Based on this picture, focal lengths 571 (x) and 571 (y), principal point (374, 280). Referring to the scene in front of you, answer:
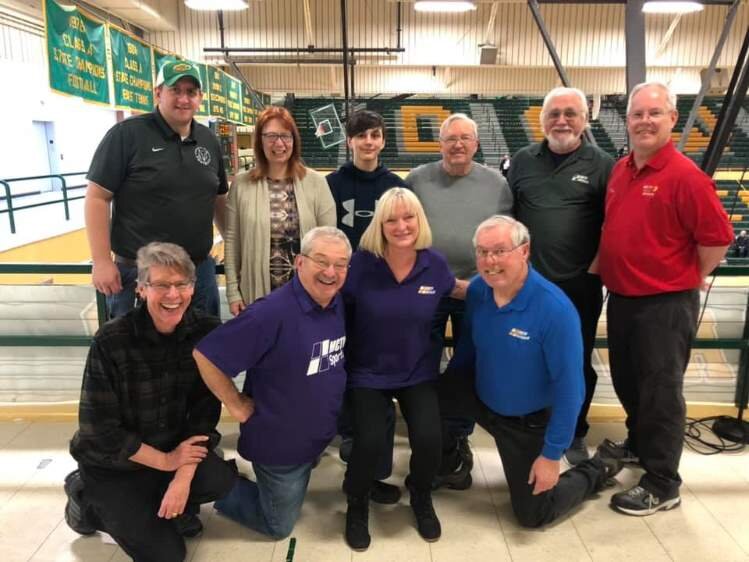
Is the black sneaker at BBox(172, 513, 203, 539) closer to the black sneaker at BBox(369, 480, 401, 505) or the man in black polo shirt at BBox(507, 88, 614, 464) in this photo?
the black sneaker at BBox(369, 480, 401, 505)

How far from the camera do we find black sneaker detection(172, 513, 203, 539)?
7.38 ft

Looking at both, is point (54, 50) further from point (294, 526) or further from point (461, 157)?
point (294, 526)

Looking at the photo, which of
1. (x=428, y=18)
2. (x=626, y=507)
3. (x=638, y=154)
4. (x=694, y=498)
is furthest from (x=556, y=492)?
(x=428, y=18)

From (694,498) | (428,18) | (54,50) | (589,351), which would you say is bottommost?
(694,498)

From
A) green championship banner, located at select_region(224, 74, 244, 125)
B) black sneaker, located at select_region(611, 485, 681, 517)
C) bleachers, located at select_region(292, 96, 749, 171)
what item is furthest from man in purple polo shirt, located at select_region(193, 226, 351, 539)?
bleachers, located at select_region(292, 96, 749, 171)

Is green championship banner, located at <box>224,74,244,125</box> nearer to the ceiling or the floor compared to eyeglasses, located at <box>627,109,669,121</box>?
nearer to the ceiling

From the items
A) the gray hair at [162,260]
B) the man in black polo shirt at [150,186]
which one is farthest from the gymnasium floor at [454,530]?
the gray hair at [162,260]

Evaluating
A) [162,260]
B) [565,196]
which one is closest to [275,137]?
[162,260]

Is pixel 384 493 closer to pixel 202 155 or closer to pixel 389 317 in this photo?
pixel 389 317

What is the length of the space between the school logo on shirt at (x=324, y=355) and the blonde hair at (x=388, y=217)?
1.26 ft

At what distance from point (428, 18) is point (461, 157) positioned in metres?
12.1

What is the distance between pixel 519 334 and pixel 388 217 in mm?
669

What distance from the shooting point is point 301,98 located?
18.4 metres

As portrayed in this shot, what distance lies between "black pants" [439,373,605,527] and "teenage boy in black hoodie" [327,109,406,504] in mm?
439
